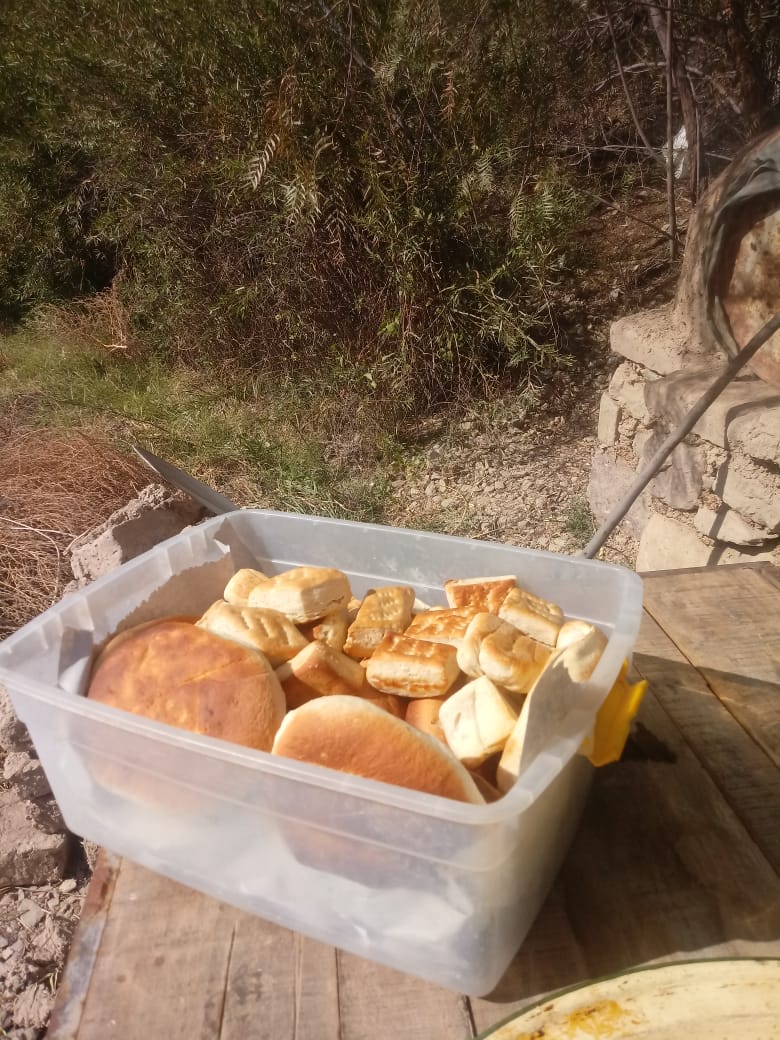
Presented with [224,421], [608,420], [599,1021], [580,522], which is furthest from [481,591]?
[224,421]

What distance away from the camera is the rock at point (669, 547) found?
81.2 inches

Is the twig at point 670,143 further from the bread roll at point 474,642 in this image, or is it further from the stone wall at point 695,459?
the bread roll at point 474,642

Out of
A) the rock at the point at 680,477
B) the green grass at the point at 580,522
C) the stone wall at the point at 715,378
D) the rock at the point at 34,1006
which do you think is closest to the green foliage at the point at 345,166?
the green grass at the point at 580,522

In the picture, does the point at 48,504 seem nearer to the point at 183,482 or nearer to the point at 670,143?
the point at 183,482

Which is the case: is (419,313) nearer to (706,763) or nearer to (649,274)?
(649,274)

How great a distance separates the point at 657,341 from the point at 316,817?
1.92 metres

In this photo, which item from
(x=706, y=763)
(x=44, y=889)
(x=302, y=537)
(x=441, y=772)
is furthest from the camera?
(x=44, y=889)

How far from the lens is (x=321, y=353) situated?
13.1 feet

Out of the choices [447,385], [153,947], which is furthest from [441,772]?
[447,385]

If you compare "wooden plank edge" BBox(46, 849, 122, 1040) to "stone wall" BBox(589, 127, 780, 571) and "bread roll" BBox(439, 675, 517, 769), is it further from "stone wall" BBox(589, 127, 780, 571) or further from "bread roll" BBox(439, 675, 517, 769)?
"stone wall" BBox(589, 127, 780, 571)

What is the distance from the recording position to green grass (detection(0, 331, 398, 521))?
3363 mm

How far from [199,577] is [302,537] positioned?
16 centimetres

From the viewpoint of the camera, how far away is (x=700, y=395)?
6.02 feet

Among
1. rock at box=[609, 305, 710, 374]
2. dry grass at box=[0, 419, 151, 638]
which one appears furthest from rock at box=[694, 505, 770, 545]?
dry grass at box=[0, 419, 151, 638]
